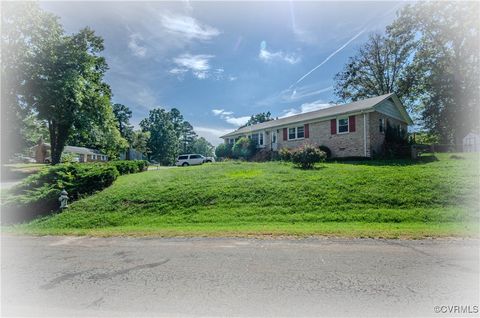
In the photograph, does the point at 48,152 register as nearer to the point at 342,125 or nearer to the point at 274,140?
the point at 274,140

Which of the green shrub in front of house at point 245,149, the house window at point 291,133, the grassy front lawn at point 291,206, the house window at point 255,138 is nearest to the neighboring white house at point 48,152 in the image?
the green shrub in front of house at point 245,149

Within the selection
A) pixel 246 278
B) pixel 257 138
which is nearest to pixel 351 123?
pixel 257 138

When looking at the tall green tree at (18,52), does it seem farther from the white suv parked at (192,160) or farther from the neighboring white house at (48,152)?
the neighboring white house at (48,152)

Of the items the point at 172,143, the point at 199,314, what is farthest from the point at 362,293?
the point at 172,143

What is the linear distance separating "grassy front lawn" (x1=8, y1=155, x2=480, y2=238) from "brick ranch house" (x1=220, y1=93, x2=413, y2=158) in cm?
713

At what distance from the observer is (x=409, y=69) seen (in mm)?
32719

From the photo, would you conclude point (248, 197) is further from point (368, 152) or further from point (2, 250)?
point (368, 152)

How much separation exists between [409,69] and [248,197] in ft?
112

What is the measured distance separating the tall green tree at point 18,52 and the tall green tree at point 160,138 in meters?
44.1

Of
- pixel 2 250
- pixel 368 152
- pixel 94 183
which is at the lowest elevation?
pixel 2 250

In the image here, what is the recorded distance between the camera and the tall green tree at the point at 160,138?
221 ft

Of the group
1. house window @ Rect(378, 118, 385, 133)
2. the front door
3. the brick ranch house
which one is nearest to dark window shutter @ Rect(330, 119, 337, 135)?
the brick ranch house

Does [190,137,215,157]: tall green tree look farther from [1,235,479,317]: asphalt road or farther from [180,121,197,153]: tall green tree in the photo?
[1,235,479,317]: asphalt road

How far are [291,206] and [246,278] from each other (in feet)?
19.0
